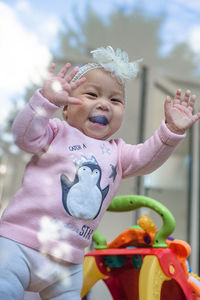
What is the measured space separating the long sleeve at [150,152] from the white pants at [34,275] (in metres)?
0.20

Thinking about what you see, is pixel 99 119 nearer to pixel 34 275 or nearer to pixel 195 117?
pixel 195 117

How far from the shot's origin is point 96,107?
61cm

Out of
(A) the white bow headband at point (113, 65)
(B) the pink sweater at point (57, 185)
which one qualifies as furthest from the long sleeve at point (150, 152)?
(A) the white bow headband at point (113, 65)

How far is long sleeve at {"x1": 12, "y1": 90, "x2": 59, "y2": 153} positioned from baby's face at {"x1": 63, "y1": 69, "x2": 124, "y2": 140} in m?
0.07

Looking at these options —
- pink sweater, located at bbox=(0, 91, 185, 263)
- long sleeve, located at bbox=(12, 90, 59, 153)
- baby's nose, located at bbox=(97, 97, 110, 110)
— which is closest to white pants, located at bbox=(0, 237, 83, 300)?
pink sweater, located at bbox=(0, 91, 185, 263)

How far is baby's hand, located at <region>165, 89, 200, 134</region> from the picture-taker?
611mm

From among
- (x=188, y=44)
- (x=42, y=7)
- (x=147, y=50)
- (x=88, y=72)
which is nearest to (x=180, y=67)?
(x=188, y=44)

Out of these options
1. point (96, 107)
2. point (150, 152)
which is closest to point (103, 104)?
point (96, 107)

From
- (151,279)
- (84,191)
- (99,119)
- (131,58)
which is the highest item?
(131,58)

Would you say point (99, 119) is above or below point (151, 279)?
above

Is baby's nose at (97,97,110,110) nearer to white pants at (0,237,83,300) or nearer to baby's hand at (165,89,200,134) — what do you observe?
baby's hand at (165,89,200,134)

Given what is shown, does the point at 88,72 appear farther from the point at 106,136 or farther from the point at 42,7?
the point at 42,7

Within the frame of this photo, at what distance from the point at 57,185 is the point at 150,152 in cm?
18

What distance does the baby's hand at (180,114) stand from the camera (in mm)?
611
